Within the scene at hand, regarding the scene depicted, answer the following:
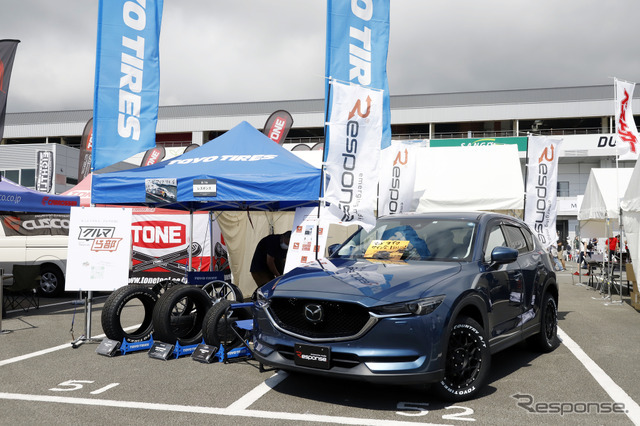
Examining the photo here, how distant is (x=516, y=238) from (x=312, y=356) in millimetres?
3323

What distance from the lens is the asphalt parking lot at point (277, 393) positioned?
14.1 ft

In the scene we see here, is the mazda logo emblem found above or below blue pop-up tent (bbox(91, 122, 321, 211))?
below

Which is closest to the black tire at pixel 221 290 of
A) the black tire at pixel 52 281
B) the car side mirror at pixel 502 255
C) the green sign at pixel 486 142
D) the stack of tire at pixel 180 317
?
the stack of tire at pixel 180 317

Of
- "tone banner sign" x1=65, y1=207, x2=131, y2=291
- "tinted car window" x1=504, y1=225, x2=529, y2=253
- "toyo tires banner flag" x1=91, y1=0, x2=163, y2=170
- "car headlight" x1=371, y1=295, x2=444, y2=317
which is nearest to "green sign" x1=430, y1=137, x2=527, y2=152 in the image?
"toyo tires banner flag" x1=91, y1=0, x2=163, y2=170

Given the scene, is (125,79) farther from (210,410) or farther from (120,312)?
(210,410)

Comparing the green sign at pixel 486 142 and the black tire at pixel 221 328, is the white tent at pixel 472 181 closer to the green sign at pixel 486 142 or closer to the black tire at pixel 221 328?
the black tire at pixel 221 328

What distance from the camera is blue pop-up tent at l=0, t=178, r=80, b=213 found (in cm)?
1007

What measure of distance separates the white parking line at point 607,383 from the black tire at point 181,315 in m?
4.59

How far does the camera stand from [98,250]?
750cm

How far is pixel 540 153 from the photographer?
12023 millimetres

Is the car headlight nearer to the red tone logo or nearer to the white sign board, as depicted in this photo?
the white sign board

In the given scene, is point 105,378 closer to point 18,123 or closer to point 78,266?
point 78,266

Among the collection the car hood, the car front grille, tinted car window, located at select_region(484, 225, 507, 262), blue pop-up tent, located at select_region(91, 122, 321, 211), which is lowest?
the car front grille

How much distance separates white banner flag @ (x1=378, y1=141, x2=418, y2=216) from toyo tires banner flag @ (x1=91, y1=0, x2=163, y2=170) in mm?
5333
